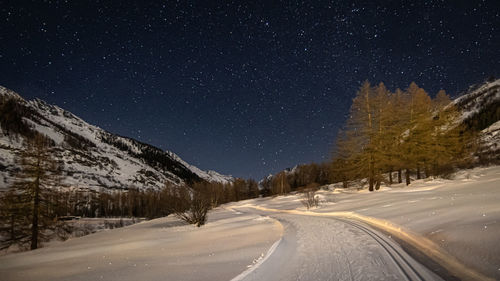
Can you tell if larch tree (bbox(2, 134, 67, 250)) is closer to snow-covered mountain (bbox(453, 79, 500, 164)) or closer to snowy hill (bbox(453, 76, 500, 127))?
snow-covered mountain (bbox(453, 79, 500, 164))

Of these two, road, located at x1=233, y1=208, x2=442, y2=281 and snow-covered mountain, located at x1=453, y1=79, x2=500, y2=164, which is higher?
snow-covered mountain, located at x1=453, y1=79, x2=500, y2=164

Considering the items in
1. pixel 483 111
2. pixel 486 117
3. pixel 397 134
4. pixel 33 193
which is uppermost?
pixel 483 111

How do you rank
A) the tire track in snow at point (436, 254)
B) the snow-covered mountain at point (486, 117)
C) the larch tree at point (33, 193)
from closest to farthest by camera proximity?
the tire track in snow at point (436, 254) → the larch tree at point (33, 193) → the snow-covered mountain at point (486, 117)

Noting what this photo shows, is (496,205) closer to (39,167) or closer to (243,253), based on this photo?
(243,253)

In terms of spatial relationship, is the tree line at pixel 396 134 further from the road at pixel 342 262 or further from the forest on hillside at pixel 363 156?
the road at pixel 342 262

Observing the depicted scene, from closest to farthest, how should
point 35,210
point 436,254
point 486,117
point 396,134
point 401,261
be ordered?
point 401,261 → point 436,254 → point 35,210 → point 396,134 → point 486,117

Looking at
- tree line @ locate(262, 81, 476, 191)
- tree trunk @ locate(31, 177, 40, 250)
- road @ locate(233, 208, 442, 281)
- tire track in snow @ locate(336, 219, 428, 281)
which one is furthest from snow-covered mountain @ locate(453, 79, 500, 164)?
tree trunk @ locate(31, 177, 40, 250)

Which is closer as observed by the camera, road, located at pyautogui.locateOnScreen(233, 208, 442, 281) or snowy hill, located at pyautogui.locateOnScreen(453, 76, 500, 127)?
road, located at pyautogui.locateOnScreen(233, 208, 442, 281)

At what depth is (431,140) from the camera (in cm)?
2577

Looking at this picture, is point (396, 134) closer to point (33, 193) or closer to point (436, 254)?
point (436, 254)

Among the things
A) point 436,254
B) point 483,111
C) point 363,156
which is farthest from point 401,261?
point 483,111

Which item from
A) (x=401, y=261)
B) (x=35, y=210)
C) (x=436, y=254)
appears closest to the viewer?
(x=401, y=261)

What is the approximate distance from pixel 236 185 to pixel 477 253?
368ft

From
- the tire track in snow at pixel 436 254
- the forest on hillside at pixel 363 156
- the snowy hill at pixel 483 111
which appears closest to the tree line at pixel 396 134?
the forest on hillside at pixel 363 156
